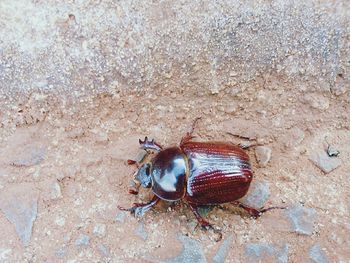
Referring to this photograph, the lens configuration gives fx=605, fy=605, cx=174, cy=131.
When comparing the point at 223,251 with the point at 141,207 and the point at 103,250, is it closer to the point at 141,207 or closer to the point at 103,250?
the point at 141,207

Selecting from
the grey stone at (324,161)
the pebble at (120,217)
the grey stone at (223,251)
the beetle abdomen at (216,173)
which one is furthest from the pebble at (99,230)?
the grey stone at (324,161)

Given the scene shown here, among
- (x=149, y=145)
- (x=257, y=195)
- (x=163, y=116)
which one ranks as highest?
(x=163, y=116)

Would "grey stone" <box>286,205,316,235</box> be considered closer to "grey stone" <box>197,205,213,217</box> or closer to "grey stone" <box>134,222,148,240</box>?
"grey stone" <box>197,205,213,217</box>

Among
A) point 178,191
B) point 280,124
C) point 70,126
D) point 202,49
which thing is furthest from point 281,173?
point 70,126

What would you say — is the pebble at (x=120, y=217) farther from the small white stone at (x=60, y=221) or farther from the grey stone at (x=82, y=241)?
the small white stone at (x=60, y=221)

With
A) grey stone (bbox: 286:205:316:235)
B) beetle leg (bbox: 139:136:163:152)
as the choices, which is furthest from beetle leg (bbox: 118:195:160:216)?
grey stone (bbox: 286:205:316:235)

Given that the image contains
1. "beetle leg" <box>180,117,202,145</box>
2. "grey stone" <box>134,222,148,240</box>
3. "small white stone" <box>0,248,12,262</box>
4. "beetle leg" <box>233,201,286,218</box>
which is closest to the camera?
"small white stone" <box>0,248,12,262</box>

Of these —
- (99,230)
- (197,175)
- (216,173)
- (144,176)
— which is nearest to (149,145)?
(144,176)

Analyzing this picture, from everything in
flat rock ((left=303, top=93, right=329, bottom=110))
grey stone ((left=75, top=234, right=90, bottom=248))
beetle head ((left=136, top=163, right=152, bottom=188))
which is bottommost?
grey stone ((left=75, top=234, right=90, bottom=248))
